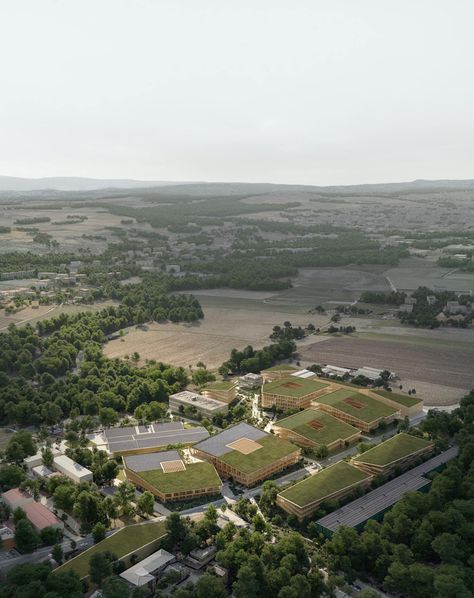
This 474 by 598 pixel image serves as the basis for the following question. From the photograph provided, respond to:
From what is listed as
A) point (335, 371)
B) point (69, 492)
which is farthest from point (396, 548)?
point (335, 371)

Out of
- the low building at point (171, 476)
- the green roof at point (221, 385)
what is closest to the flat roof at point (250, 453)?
the low building at point (171, 476)

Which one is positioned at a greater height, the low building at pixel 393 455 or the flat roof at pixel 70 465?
the low building at pixel 393 455

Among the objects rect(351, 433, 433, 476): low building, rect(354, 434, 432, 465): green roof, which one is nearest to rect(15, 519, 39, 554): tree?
rect(351, 433, 433, 476): low building

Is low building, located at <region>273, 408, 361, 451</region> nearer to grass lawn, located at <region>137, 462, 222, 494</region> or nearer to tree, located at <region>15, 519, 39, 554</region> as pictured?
grass lawn, located at <region>137, 462, 222, 494</region>

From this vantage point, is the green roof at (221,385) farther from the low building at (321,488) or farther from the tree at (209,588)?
the tree at (209,588)

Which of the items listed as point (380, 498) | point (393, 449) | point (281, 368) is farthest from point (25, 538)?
point (281, 368)

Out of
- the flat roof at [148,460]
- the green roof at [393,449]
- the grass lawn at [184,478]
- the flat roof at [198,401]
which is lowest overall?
the grass lawn at [184,478]
